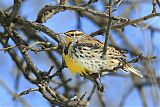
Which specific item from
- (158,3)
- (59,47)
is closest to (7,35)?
(59,47)

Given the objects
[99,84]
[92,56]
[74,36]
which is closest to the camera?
[99,84]

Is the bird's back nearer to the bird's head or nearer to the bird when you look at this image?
the bird

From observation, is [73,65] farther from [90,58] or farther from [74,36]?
[74,36]

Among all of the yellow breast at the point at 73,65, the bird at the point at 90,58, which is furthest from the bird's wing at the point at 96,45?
the yellow breast at the point at 73,65

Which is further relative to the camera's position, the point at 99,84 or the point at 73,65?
the point at 73,65

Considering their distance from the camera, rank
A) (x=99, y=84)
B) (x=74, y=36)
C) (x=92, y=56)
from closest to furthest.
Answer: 1. (x=99, y=84)
2. (x=92, y=56)
3. (x=74, y=36)

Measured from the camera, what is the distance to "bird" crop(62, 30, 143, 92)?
3.59 m

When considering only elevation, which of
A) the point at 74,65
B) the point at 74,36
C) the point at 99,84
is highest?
the point at 74,36

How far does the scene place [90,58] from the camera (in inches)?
145

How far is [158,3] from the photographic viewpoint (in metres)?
3.55

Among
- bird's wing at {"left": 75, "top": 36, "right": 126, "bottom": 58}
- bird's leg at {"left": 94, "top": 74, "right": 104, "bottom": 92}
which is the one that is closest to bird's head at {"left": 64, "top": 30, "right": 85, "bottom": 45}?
bird's wing at {"left": 75, "top": 36, "right": 126, "bottom": 58}

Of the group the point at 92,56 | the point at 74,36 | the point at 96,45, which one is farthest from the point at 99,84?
the point at 74,36

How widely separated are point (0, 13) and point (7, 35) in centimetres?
24

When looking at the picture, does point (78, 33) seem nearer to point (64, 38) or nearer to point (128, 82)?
point (64, 38)
